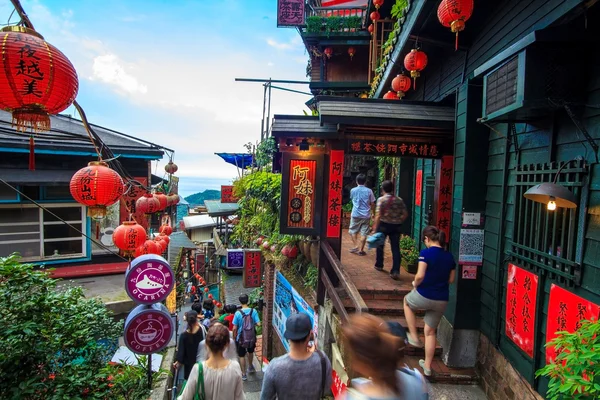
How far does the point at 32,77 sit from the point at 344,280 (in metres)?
4.79

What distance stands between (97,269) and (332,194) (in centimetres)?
931

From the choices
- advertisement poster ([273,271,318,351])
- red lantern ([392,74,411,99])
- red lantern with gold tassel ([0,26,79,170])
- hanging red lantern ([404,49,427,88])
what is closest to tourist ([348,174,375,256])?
advertisement poster ([273,271,318,351])

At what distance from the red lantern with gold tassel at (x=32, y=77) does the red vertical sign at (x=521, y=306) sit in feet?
20.8

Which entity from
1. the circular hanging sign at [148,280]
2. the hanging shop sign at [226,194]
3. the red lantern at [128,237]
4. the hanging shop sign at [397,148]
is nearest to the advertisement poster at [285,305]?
the circular hanging sign at [148,280]

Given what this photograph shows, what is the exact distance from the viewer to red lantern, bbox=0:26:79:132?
372 centimetres

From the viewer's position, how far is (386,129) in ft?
21.2

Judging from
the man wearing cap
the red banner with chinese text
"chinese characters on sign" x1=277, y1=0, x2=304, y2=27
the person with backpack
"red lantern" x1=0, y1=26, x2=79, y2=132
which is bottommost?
the person with backpack

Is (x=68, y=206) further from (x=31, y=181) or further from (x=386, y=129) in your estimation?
(x=386, y=129)

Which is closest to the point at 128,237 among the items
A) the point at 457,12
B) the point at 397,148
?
the point at 397,148

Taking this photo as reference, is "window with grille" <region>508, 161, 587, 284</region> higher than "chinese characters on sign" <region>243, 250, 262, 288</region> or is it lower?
higher

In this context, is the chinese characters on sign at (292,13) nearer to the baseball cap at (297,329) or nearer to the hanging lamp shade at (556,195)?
the hanging lamp shade at (556,195)

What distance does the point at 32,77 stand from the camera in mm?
3820

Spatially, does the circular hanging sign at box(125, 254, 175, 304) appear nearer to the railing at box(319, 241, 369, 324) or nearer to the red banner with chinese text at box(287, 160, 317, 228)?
the red banner with chinese text at box(287, 160, 317, 228)

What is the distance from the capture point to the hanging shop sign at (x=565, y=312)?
3294mm
